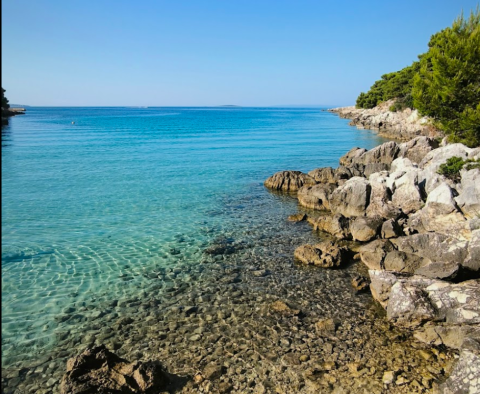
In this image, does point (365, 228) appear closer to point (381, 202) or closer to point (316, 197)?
point (381, 202)

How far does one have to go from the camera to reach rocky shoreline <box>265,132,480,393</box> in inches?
378

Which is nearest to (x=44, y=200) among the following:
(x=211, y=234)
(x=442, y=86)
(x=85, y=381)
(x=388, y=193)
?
(x=211, y=234)

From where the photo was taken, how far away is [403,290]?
10453 millimetres

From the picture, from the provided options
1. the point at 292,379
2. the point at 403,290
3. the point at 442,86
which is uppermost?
the point at 442,86

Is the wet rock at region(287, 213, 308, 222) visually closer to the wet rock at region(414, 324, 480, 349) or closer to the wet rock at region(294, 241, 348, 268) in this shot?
the wet rock at region(294, 241, 348, 268)

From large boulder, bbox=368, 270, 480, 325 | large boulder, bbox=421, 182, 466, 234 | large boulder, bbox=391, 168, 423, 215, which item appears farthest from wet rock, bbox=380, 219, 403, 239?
large boulder, bbox=368, 270, 480, 325

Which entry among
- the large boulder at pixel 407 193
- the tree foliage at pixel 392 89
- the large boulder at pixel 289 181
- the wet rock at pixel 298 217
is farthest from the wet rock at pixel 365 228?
the tree foliage at pixel 392 89

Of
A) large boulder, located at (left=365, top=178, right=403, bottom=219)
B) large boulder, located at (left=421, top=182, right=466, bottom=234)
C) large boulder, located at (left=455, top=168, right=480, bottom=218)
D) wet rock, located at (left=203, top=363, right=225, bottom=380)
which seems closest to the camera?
wet rock, located at (left=203, top=363, right=225, bottom=380)

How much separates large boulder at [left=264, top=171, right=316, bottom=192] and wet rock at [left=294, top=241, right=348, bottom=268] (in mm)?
11469

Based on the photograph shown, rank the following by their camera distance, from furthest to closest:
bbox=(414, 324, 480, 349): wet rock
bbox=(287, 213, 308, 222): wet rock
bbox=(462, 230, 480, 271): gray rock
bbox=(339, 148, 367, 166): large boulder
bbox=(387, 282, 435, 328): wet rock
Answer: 1. bbox=(339, 148, 367, 166): large boulder
2. bbox=(287, 213, 308, 222): wet rock
3. bbox=(462, 230, 480, 271): gray rock
4. bbox=(387, 282, 435, 328): wet rock
5. bbox=(414, 324, 480, 349): wet rock

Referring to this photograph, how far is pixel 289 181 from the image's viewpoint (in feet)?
86.7

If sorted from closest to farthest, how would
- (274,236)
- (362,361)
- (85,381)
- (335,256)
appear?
(85,381) → (362,361) → (335,256) → (274,236)

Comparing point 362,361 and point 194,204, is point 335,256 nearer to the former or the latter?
point 362,361

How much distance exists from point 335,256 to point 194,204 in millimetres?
10466
